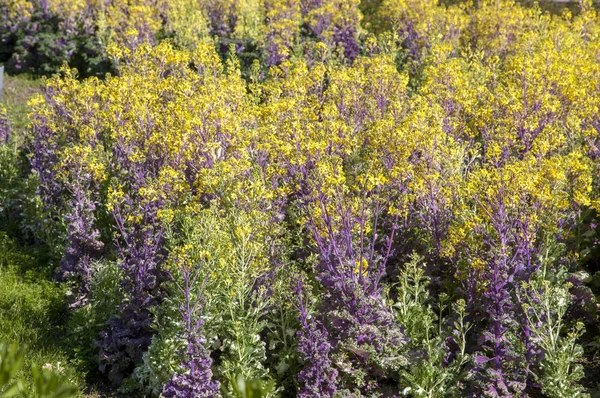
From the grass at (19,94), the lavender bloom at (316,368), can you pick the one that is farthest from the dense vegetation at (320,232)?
the grass at (19,94)

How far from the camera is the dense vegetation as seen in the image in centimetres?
420

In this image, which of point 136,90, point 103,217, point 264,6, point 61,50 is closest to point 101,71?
point 61,50

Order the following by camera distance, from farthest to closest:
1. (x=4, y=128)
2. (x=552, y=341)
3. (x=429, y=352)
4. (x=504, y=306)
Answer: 1. (x=4, y=128)
2. (x=504, y=306)
3. (x=429, y=352)
4. (x=552, y=341)

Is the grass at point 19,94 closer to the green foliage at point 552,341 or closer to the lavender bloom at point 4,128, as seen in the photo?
Result: the lavender bloom at point 4,128

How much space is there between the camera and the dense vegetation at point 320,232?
13.8ft

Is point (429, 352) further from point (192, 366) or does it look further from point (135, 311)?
point (135, 311)

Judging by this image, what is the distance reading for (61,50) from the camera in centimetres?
1214

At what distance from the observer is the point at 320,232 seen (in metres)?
4.61

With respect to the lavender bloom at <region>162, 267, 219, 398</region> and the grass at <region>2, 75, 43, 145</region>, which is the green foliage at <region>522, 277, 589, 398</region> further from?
the grass at <region>2, 75, 43, 145</region>

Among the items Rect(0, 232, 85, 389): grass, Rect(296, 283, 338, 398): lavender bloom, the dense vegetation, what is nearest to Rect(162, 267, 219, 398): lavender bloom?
the dense vegetation

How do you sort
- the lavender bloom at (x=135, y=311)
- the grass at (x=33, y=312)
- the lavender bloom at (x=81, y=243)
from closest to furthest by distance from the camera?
1. the lavender bloom at (x=135, y=311)
2. the grass at (x=33, y=312)
3. the lavender bloom at (x=81, y=243)

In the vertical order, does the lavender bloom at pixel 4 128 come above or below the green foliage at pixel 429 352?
below

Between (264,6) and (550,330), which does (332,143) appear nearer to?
(550,330)

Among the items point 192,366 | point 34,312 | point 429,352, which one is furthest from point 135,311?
point 429,352
